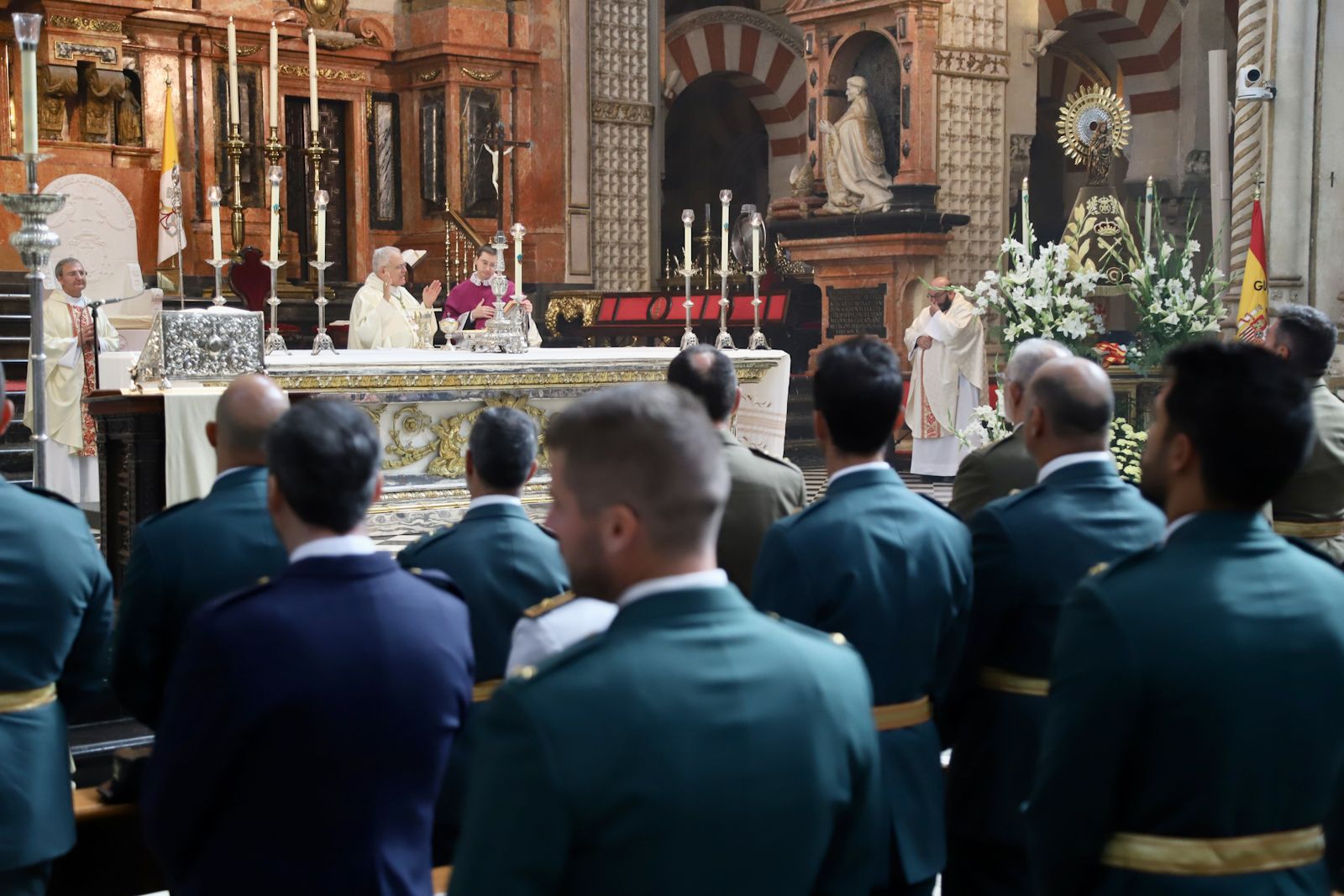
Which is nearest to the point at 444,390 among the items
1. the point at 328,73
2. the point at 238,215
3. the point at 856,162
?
the point at 238,215

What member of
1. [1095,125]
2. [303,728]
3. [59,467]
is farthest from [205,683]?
[1095,125]

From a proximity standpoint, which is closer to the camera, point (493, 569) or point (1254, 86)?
point (493, 569)

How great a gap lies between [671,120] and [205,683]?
2099cm

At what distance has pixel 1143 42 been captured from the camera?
19.6 m

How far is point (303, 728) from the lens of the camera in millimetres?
2180

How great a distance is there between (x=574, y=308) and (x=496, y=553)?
13463mm

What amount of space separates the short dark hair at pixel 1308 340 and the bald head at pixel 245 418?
2879 millimetres

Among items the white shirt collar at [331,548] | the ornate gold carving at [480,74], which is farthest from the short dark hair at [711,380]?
the ornate gold carving at [480,74]

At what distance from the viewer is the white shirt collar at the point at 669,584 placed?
5.43 ft

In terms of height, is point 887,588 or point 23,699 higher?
point 887,588

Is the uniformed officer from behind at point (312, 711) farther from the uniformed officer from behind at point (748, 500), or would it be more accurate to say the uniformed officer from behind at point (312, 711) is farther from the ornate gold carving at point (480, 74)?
the ornate gold carving at point (480, 74)

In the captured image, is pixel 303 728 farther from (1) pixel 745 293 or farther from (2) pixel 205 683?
(1) pixel 745 293

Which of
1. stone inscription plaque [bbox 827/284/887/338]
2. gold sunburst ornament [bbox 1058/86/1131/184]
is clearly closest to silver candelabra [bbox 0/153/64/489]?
gold sunburst ornament [bbox 1058/86/1131/184]

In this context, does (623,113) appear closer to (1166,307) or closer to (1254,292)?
(1254,292)
